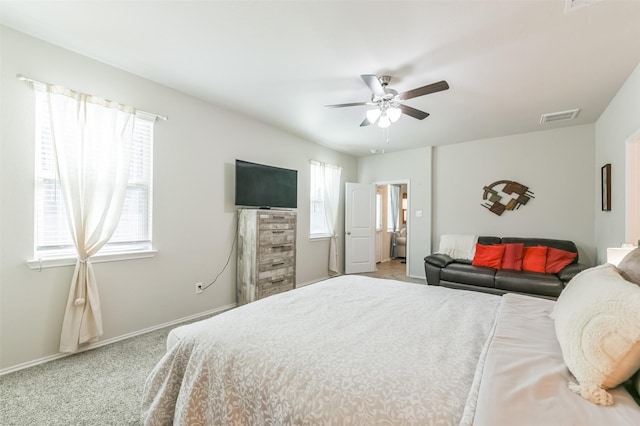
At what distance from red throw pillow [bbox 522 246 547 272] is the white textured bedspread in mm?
2802

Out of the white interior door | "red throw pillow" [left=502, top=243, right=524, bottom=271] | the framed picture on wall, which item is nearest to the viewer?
the framed picture on wall

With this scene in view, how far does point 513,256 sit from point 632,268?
10.2ft

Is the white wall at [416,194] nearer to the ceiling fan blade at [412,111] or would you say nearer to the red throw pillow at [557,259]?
the red throw pillow at [557,259]

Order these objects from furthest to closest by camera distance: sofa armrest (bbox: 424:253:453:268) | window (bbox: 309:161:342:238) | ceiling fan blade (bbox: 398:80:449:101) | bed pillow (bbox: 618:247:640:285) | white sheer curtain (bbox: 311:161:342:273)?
white sheer curtain (bbox: 311:161:342:273)
window (bbox: 309:161:342:238)
sofa armrest (bbox: 424:253:453:268)
ceiling fan blade (bbox: 398:80:449:101)
bed pillow (bbox: 618:247:640:285)

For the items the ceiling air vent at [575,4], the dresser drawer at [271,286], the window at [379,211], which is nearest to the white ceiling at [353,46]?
the ceiling air vent at [575,4]

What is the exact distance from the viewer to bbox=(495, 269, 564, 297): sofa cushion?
3.38 metres

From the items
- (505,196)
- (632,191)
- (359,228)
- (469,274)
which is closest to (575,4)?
(632,191)

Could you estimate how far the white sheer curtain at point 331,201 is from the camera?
5.34 m

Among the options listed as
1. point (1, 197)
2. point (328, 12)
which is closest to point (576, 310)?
point (328, 12)

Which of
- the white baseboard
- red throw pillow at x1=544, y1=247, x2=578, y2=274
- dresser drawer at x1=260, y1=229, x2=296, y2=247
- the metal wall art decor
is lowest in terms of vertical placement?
the white baseboard

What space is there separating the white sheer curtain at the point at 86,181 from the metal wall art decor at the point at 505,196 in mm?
5280

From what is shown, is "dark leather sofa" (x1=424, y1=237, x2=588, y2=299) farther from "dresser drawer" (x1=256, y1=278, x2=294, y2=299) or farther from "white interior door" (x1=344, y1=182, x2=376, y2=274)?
"dresser drawer" (x1=256, y1=278, x2=294, y2=299)

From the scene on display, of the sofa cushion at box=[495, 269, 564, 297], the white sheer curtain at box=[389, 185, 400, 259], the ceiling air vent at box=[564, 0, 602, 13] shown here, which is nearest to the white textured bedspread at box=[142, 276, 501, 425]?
the ceiling air vent at box=[564, 0, 602, 13]

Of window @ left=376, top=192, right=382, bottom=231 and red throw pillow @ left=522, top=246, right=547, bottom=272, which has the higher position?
window @ left=376, top=192, right=382, bottom=231
